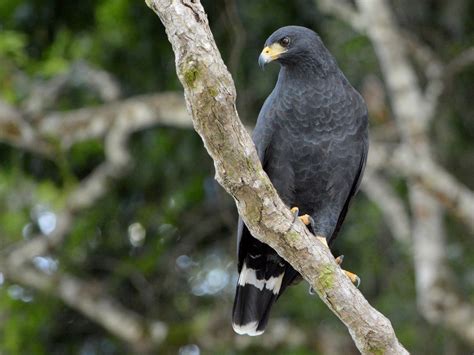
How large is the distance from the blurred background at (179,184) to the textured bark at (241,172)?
3.15m

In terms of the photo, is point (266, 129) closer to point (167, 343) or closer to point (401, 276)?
point (167, 343)

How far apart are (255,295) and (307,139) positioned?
1025mm

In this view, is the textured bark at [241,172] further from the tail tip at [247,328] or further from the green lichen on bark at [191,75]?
the tail tip at [247,328]

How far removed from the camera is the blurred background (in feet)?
25.9

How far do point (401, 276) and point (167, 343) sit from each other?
101 inches

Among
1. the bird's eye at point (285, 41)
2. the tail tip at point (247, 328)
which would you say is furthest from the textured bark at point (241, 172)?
the bird's eye at point (285, 41)

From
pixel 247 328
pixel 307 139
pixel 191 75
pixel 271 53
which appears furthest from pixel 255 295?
pixel 191 75

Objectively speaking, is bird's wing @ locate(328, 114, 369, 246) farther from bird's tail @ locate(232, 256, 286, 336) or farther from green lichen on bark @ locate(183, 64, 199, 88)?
green lichen on bark @ locate(183, 64, 199, 88)

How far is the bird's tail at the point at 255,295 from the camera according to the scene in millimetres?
5691

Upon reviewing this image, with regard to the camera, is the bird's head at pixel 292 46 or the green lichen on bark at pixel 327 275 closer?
the green lichen on bark at pixel 327 275

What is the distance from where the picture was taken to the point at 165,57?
27.7 ft

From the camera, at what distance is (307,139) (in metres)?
5.39

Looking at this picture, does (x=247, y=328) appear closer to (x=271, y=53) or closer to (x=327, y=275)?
(x=327, y=275)

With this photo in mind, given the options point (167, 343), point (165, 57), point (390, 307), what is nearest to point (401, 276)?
point (390, 307)
